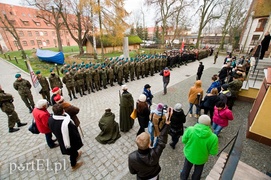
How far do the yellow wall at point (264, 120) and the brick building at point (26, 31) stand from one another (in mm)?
42350

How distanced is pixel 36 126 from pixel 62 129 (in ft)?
5.16

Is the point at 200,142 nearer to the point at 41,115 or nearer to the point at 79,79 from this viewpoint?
the point at 41,115

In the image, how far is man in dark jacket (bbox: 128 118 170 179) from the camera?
185 cm

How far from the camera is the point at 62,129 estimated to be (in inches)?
108

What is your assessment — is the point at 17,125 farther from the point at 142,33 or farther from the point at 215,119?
the point at 142,33

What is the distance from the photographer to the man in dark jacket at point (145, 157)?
1.85 meters

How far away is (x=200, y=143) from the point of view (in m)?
2.43

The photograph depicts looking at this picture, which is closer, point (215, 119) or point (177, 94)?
point (215, 119)

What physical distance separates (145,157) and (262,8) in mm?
37133

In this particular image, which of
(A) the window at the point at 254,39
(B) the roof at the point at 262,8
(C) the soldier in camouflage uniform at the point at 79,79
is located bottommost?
(C) the soldier in camouflage uniform at the point at 79,79

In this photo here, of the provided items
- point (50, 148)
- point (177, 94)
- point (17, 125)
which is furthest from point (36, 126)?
point (177, 94)

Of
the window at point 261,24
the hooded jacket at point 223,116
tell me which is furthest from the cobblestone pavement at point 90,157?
the window at point 261,24

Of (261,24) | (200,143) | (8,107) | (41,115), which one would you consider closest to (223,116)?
(200,143)

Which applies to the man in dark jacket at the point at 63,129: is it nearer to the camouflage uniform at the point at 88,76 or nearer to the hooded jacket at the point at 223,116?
the hooded jacket at the point at 223,116
